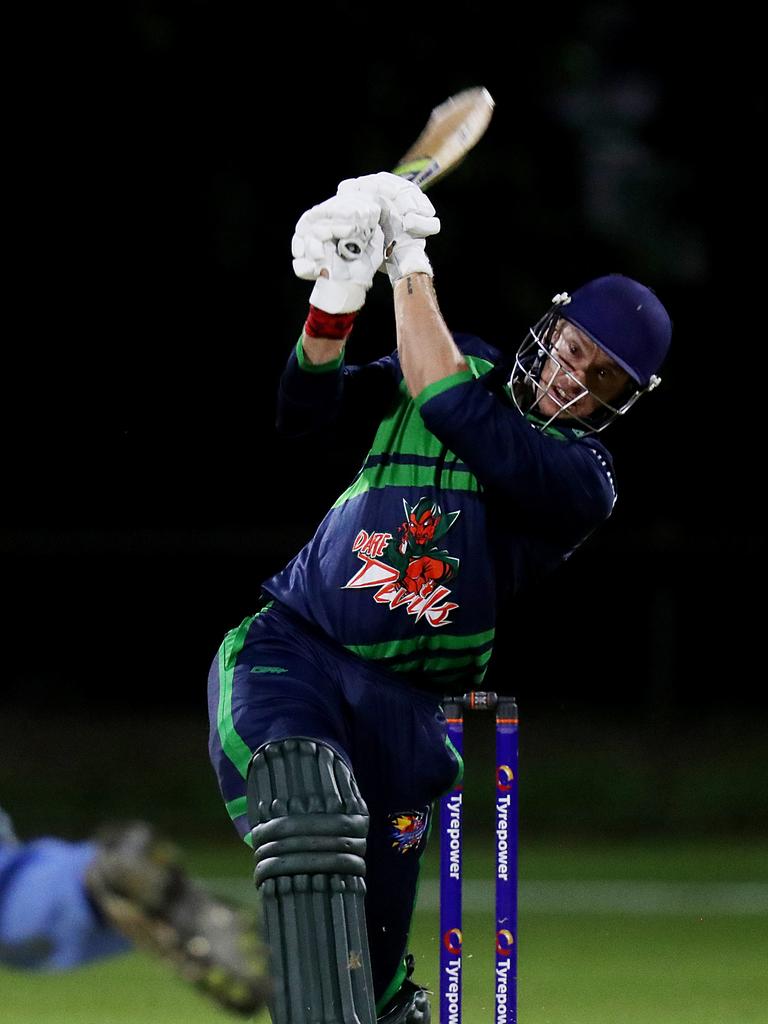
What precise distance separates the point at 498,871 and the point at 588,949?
2247mm

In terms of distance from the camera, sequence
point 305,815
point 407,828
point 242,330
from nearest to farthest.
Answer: point 305,815 → point 407,828 → point 242,330

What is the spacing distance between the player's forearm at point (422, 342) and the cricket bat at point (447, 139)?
1.64ft

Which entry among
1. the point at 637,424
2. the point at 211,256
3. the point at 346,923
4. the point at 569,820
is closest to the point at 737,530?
the point at 637,424

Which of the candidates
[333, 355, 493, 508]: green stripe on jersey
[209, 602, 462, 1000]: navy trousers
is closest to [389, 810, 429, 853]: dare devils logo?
[209, 602, 462, 1000]: navy trousers

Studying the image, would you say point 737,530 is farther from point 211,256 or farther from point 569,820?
point 211,256

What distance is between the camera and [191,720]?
9.75 m

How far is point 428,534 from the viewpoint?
3.62 meters

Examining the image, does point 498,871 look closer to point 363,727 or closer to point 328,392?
point 363,727

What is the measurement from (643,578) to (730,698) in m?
0.79

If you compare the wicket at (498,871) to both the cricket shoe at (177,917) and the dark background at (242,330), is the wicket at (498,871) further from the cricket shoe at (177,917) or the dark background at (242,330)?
the dark background at (242,330)

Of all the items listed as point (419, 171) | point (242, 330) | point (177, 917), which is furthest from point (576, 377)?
point (242, 330)

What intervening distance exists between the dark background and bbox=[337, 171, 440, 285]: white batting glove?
583 centimetres

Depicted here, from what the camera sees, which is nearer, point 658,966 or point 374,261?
point 374,261

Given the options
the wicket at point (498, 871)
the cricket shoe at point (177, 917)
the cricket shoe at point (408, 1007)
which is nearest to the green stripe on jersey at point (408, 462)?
the wicket at point (498, 871)
